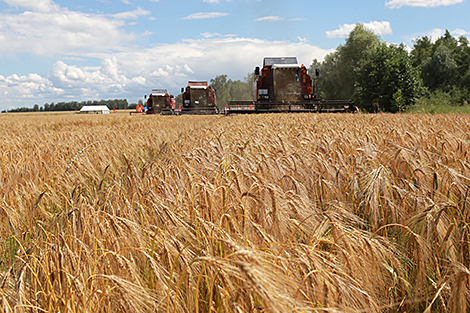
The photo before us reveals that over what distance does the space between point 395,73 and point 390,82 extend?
27.7 inches

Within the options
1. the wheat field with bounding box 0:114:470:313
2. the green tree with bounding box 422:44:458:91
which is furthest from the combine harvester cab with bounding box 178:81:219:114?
the green tree with bounding box 422:44:458:91

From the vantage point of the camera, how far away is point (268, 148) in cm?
383

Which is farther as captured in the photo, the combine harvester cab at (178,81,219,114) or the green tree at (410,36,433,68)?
the green tree at (410,36,433,68)

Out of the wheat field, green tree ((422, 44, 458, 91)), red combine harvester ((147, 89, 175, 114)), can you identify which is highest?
green tree ((422, 44, 458, 91))

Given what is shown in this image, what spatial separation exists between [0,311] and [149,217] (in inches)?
36.9

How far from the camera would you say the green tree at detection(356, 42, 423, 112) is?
24.1 meters

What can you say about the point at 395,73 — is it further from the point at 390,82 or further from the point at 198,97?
the point at 198,97

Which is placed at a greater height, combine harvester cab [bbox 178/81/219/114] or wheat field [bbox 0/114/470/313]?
combine harvester cab [bbox 178/81/219/114]

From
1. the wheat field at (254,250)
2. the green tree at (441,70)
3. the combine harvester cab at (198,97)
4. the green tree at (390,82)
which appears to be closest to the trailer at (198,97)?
the combine harvester cab at (198,97)

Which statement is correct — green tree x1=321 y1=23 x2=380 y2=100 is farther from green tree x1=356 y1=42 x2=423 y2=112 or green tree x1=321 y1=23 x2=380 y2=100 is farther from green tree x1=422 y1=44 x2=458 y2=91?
green tree x1=356 y1=42 x2=423 y2=112

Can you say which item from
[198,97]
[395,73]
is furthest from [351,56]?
[198,97]

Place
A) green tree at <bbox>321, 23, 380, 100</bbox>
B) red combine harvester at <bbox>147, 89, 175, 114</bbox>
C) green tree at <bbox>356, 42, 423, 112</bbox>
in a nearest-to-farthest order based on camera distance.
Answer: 1. green tree at <bbox>356, 42, 423, 112</bbox>
2. red combine harvester at <bbox>147, 89, 175, 114</bbox>
3. green tree at <bbox>321, 23, 380, 100</bbox>

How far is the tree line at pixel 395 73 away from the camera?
24.6 metres

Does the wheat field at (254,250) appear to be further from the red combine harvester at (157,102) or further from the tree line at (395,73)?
the red combine harvester at (157,102)
